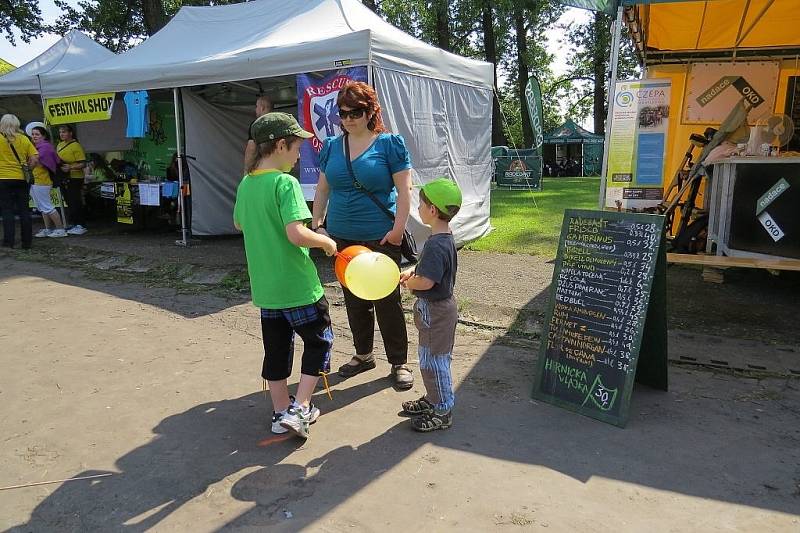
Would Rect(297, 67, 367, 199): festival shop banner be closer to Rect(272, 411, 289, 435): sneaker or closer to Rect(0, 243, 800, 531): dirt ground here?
Rect(0, 243, 800, 531): dirt ground

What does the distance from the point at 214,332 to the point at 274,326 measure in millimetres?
2222

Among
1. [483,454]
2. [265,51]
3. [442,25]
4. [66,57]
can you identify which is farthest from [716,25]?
[442,25]

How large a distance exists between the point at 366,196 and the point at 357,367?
1261 mm

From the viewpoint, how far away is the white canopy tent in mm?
6781

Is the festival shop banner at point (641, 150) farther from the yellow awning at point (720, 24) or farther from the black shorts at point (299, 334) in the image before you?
the black shorts at point (299, 334)

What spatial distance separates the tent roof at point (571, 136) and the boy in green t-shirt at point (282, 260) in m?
28.3

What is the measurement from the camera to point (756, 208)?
485cm

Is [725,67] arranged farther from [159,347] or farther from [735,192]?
[159,347]

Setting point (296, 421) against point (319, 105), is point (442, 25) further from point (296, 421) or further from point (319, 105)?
point (296, 421)

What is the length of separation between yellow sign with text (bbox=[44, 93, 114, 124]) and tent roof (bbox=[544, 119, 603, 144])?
24.2m

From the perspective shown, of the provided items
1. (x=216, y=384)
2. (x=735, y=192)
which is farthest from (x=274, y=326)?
(x=735, y=192)

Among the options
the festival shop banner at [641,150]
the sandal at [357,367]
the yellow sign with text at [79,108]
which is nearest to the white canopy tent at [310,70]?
the yellow sign with text at [79,108]

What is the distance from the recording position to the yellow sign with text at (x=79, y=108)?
8.91 meters

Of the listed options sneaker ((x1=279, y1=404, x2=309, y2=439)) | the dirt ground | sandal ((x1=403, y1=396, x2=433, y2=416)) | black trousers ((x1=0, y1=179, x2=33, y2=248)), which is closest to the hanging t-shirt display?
black trousers ((x1=0, y1=179, x2=33, y2=248))
